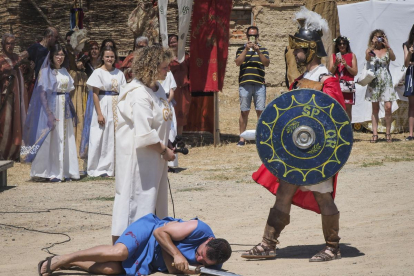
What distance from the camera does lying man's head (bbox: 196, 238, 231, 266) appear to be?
17.0 ft

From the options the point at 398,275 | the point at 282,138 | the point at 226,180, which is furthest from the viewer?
the point at 226,180

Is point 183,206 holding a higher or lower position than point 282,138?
lower

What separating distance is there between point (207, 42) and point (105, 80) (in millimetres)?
2875

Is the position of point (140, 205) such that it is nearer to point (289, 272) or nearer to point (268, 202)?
point (289, 272)

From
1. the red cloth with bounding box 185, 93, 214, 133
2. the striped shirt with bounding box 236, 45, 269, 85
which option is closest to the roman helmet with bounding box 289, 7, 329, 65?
the striped shirt with bounding box 236, 45, 269, 85

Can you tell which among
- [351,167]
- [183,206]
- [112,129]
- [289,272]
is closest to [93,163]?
[112,129]

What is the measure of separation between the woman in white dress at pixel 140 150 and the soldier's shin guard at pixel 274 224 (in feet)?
2.96

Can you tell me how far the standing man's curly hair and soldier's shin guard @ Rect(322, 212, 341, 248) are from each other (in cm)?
170

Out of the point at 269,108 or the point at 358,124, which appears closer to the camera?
the point at 269,108

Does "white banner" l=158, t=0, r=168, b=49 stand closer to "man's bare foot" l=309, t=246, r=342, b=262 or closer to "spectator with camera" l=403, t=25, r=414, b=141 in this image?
"spectator with camera" l=403, t=25, r=414, b=141

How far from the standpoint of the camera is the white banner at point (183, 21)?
11500 millimetres

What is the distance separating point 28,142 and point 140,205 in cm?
454

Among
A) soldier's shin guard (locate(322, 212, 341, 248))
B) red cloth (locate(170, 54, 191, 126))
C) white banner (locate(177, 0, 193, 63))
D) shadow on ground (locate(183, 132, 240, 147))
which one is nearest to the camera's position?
soldier's shin guard (locate(322, 212, 341, 248))

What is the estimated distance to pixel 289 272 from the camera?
5465 mm
